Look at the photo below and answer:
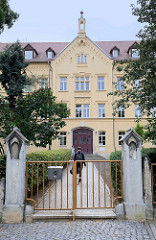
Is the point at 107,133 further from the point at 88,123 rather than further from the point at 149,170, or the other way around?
the point at 149,170

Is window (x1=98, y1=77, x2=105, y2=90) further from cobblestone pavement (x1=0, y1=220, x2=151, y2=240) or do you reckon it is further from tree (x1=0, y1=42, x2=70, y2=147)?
cobblestone pavement (x1=0, y1=220, x2=151, y2=240)

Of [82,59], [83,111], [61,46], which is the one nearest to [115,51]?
[82,59]

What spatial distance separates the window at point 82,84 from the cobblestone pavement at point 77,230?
979 inches

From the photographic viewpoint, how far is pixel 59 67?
29.6 meters

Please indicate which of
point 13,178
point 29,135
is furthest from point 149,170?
point 29,135

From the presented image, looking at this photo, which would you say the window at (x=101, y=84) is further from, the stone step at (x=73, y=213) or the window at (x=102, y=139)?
the stone step at (x=73, y=213)

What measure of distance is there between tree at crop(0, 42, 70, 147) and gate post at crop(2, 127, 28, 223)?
233cm

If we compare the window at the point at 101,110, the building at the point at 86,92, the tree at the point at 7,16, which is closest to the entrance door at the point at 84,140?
the building at the point at 86,92

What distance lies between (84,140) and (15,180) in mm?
23058

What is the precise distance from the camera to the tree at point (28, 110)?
29.4 feet

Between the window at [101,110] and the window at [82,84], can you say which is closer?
the window at [101,110]

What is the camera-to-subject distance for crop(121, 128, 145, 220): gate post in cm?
579

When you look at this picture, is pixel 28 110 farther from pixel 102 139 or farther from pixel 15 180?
pixel 102 139

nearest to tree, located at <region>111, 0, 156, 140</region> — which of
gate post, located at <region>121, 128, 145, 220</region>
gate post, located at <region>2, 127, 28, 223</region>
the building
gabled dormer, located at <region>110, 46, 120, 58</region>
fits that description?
gate post, located at <region>121, 128, 145, 220</region>
